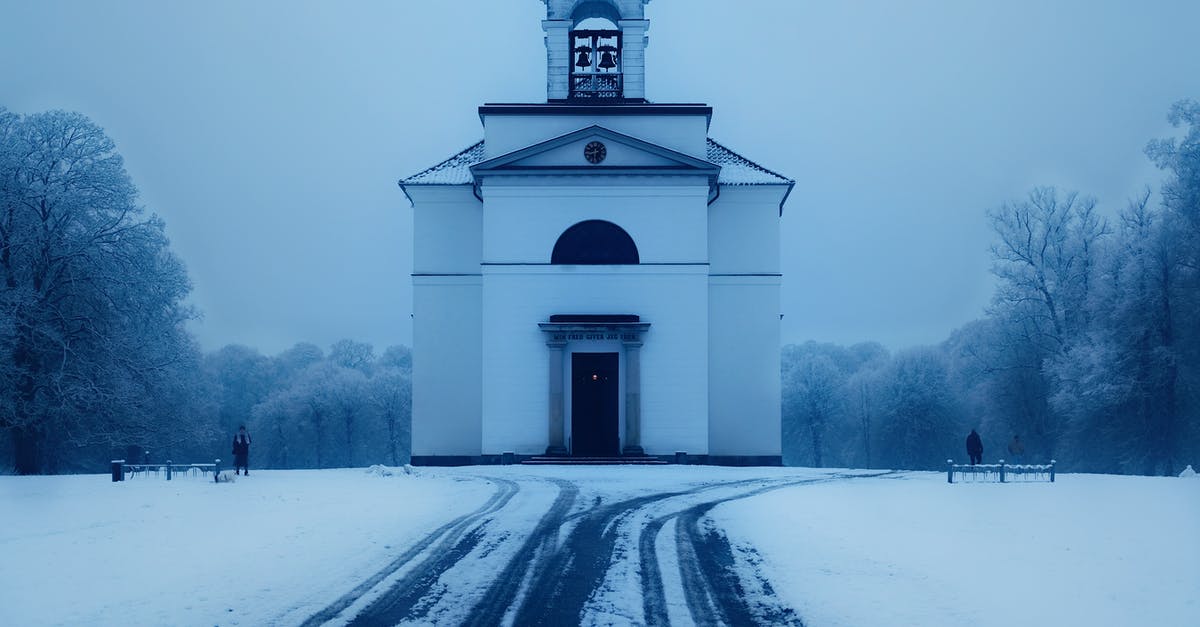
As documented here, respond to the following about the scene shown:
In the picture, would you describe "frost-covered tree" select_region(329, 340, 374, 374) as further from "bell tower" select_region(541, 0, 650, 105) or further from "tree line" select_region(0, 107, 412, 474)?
"bell tower" select_region(541, 0, 650, 105)

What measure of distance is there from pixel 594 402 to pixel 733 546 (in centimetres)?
1948

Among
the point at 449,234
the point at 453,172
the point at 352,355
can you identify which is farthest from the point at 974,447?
the point at 352,355

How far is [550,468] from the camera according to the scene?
28172 mm

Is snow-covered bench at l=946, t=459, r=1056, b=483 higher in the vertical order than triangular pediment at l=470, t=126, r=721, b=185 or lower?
lower

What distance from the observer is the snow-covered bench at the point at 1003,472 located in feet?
74.1

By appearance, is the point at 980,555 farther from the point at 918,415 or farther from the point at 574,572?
the point at 918,415

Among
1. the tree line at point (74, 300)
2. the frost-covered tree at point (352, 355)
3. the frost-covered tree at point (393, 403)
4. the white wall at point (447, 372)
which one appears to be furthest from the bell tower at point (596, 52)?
the frost-covered tree at point (352, 355)

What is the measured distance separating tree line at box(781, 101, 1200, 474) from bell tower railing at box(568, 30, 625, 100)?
20.4 metres

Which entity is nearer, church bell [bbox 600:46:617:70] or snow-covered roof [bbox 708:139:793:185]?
church bell [bbox 600:46:617:70]

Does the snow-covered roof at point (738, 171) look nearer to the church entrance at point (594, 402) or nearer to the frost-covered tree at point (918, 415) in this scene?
the church entrance at point (594, 402)

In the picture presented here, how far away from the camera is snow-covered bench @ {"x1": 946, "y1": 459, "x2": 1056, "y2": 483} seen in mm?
22578

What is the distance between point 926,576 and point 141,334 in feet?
101

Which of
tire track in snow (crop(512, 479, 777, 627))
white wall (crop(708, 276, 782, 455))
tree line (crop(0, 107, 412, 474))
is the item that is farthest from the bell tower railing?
tire track in snow (crop(512, 479, 777, 627))

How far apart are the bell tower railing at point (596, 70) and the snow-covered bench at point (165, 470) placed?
57.2ft
